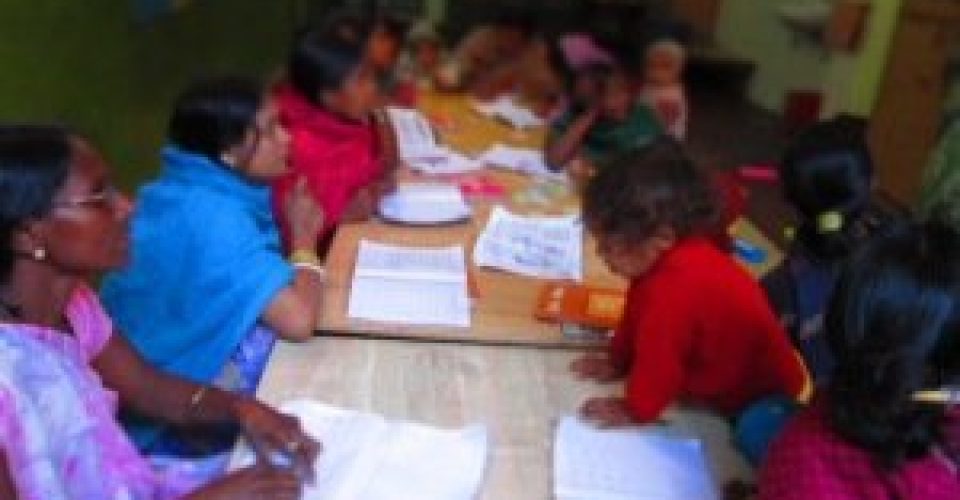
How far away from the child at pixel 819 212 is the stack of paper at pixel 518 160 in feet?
3.49

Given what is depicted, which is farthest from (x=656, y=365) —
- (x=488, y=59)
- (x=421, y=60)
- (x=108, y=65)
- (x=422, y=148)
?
(x=421, y=60)

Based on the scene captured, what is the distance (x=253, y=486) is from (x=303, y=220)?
0.74 metres

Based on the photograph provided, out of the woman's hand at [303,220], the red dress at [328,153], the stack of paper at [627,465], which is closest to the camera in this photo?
the stack of paper at [627,465]

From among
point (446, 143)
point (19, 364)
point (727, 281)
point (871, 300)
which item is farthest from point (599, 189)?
point (446, 143)

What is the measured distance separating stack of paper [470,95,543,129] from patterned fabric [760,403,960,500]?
82.2 inches

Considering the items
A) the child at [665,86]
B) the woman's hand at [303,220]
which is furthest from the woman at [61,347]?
the child at [665,86]

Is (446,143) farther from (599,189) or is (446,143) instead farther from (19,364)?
(19,364)

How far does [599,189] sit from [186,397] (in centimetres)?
66

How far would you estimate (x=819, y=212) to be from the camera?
1.53 m

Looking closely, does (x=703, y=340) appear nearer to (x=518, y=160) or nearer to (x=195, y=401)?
(x=195, y=401)

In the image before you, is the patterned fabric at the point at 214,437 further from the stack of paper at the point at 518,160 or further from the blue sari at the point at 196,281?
the stack of paper at the point at 518,160

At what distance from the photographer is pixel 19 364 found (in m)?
1.11

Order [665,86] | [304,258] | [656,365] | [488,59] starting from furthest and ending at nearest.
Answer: [488,59] < [665,86] < [304,258] < [656,365]

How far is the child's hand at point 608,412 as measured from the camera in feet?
4.47
